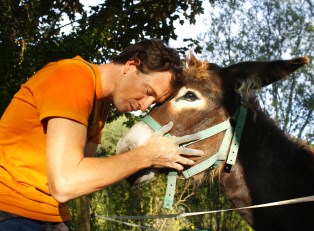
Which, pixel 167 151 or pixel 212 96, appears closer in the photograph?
pixel 167 151

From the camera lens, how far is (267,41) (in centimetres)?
2555

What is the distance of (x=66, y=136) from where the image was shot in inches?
95.5

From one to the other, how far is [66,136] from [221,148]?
1436mm

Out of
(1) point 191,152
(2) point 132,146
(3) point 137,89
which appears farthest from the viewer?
(1) point 191,152

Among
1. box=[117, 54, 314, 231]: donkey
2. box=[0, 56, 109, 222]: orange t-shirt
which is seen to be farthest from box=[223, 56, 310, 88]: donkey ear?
box=[0, 56, 109, 222]: orange t-shirt

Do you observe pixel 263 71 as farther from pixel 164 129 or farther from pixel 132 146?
pixel 132 146

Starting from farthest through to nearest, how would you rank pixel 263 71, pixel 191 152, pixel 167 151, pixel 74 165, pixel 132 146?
pixel 263 71 → pixel 191 152 → pixel 132 146 → pixel 167 151 → pixel 74 165

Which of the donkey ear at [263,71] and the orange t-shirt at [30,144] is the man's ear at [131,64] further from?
the donkey ear at [263,71]

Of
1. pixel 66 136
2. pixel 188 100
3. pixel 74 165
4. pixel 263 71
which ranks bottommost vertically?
pixel 74 165

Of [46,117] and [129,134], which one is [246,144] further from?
[46,117]

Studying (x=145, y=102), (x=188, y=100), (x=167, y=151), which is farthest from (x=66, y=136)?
(x=188, y=100)

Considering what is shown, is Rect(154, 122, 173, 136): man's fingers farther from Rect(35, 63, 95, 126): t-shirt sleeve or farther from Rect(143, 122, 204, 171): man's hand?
Rect(35, 63, 95, 126): t-shirt sleeve

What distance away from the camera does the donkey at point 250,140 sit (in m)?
3.38

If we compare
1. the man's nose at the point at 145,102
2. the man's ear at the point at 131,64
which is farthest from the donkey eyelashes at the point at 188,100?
the man's ear at the point at 131,64
